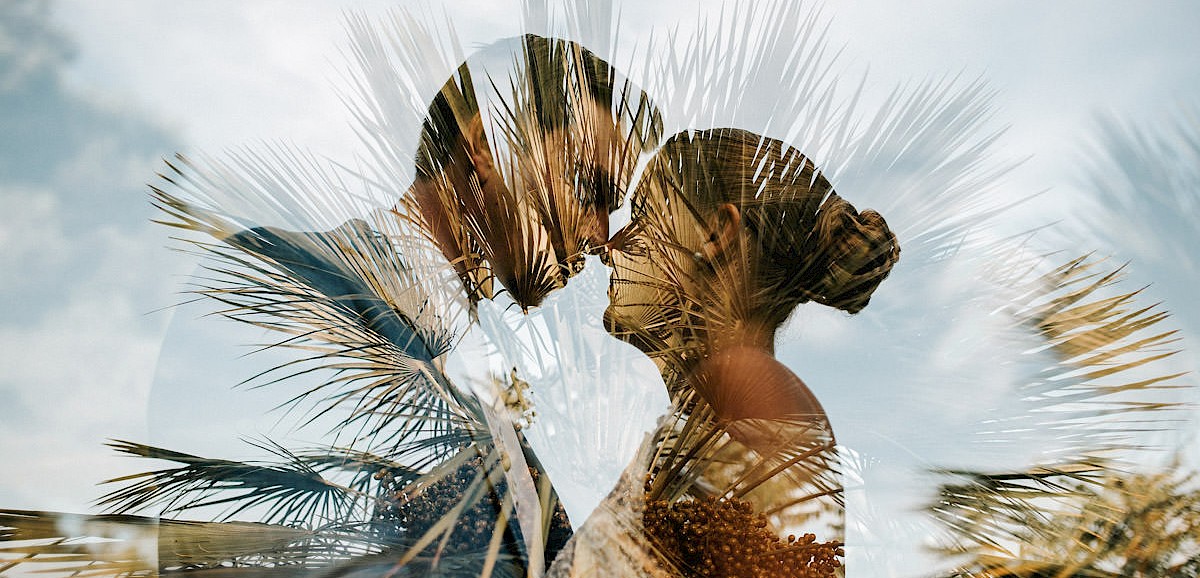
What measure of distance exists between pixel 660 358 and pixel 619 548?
0.99 m

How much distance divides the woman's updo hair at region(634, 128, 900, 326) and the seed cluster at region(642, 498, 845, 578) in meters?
0.92

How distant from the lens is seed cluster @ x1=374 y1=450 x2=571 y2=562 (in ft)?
12.7

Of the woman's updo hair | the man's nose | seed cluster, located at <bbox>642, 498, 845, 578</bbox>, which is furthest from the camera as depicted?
the man's nose

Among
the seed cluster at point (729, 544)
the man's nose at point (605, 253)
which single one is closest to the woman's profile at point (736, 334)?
the seed cluster at point (729, 544)

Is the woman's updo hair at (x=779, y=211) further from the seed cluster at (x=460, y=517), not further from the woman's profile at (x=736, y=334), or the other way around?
the seed cluster at (x=460, y=517)

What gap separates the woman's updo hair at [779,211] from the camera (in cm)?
415

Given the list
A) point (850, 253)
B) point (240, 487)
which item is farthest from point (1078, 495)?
point (240, 487)

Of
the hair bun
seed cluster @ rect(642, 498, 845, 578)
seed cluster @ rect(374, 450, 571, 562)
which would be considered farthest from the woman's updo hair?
seed cluster @ rect(374, 450, 571, 562)

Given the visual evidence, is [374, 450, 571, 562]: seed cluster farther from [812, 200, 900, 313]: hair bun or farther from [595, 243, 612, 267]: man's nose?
[812, 200, 900, 313]: hair bun

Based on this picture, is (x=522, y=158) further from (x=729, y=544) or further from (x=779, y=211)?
(x=729, y=544)

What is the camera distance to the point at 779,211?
13.8 ft

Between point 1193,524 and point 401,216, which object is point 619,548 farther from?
point 1193,524

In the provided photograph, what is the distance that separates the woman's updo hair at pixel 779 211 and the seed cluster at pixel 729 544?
916 millimetres

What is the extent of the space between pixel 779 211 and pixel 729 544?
1.53 meters
